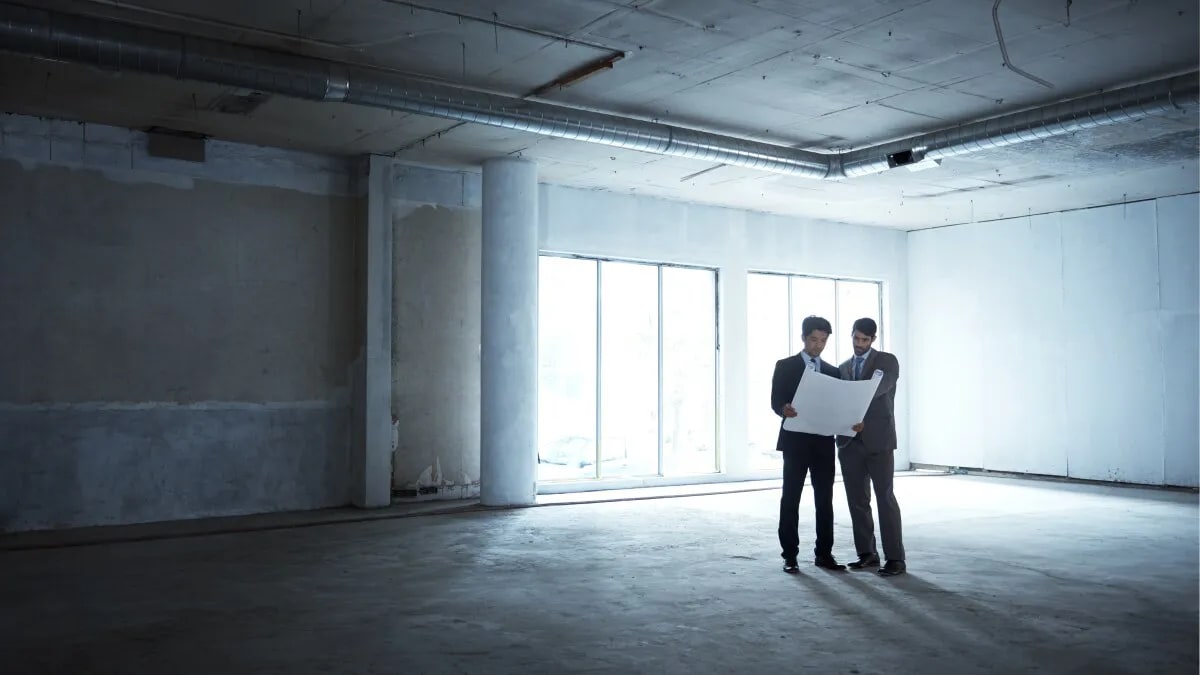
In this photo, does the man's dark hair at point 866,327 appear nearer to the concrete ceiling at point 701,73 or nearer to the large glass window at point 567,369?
the concrete ceiling at point 701,73

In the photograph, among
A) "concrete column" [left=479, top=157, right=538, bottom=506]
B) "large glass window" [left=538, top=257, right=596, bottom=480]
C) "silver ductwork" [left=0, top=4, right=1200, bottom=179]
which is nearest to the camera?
"silver ductwork" [left=0, top=4, right=1200, bottom=179]

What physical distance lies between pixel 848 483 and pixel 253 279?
5998 millimetres

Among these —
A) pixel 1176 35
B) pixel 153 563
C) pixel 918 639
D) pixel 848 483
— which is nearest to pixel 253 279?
pixel 153 563

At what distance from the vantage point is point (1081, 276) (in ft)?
40.6

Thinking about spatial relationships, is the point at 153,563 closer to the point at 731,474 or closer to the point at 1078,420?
the point at 731,474

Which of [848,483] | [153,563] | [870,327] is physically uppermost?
[870,327]

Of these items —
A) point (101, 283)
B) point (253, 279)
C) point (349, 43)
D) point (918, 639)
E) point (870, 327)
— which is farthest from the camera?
point (253, 279)

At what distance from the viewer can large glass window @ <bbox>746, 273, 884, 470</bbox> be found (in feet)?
42.9

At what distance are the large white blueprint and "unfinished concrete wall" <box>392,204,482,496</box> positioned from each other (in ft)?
16.5

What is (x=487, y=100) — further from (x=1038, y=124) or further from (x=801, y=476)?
(x=1038, y=124)

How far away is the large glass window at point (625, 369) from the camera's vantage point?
1122cm

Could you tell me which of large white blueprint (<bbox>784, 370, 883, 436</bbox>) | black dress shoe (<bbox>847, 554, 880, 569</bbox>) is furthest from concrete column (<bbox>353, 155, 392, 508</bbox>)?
black dress shoe (<bbox>847, 554, 880, 569</bbox>)

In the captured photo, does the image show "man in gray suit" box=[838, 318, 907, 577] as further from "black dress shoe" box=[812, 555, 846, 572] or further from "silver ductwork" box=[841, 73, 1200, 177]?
"silver ductwork" box=[841, 73, 1200, 177]

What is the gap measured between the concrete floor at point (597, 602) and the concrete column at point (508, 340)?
121cm
